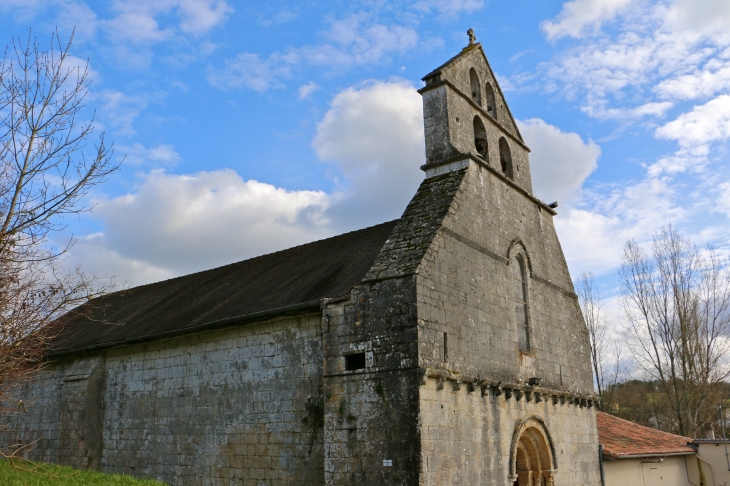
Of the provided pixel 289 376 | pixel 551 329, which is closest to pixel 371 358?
pixel 289 376

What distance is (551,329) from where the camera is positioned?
45.4ft

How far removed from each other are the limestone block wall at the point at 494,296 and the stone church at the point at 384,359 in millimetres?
45

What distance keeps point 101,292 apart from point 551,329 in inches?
383

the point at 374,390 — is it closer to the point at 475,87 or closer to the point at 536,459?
the point at 536,459

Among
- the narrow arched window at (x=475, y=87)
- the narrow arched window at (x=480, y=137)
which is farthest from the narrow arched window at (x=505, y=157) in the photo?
the narrow arched window at (x=475, y=87)

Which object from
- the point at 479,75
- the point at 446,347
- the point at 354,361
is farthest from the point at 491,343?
the point at 479,75

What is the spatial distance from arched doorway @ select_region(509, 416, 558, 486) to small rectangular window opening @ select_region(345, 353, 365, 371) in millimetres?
4410

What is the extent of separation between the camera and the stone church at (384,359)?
9.34 meters

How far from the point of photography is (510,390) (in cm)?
1112

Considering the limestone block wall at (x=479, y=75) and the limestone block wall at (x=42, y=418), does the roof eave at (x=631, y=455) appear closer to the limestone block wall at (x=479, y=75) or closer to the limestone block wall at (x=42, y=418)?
the limestone block wall at (x=479, y=75)

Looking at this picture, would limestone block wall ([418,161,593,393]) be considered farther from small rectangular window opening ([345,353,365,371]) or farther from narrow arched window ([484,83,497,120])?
narrow arched window ([484,83,497,120])

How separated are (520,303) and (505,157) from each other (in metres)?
3.70

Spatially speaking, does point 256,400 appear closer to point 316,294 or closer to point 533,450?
point 316,294

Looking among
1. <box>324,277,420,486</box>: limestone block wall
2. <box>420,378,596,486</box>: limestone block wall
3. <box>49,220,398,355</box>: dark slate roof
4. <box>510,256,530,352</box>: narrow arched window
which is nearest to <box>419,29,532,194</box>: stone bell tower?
<box>510,256,530,352</box>: narrow arched window
